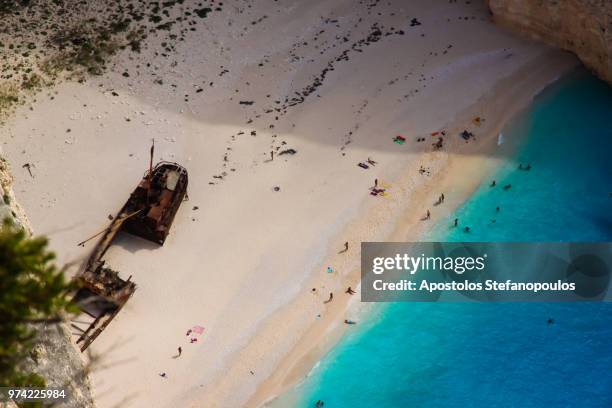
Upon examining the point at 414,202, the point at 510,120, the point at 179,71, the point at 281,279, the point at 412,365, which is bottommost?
the point at 412,365

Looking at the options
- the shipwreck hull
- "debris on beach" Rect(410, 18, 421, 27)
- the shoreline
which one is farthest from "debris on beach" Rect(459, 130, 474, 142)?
the shipwreck hull

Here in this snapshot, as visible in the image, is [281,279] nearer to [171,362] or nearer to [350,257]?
[350,257]

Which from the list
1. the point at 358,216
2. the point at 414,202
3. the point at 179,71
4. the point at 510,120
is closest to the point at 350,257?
the point at 358,216

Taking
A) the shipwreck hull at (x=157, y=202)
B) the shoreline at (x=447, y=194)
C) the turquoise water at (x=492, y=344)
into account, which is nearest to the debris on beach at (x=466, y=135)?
the shoreline at (x=447, y=194)

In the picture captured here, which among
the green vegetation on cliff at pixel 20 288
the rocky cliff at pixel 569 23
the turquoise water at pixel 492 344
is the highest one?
the rocky cliff at pixel 569 23

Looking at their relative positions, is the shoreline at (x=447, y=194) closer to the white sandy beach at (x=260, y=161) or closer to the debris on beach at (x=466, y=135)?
the white sandy beach at (x=260, y=161)

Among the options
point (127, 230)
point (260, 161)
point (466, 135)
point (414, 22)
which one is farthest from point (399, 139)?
point (127, 230)

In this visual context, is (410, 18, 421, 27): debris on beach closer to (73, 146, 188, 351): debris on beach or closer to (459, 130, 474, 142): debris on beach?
(459, 130, 474, 142): debris on beach
